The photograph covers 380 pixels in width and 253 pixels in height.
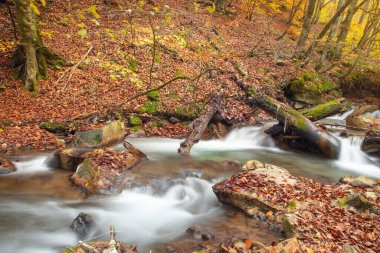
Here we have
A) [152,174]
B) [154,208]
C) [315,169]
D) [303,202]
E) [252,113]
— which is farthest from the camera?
[252,113]

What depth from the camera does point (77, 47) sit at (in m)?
13.3

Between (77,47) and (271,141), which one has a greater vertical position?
(77,47)

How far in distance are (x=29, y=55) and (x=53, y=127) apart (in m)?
3.21

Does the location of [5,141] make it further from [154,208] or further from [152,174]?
[154,208]

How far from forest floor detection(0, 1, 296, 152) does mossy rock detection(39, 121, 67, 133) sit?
0.78 ft

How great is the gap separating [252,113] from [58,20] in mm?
10252

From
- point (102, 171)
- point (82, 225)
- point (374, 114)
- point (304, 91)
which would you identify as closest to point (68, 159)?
point (102, 171)

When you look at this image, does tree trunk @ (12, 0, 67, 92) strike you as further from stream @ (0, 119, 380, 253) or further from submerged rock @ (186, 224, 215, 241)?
submerged rock @ (186, 224, 215, 241)

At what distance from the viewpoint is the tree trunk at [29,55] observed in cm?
1008

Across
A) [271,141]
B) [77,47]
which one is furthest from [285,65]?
[77,47]

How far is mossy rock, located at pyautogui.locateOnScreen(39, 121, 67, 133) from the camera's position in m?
9.13

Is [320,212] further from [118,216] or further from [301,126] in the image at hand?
[301,126]

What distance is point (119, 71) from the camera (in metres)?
12.6

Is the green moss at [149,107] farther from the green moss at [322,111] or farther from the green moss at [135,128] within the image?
the green moss at [322,111]
